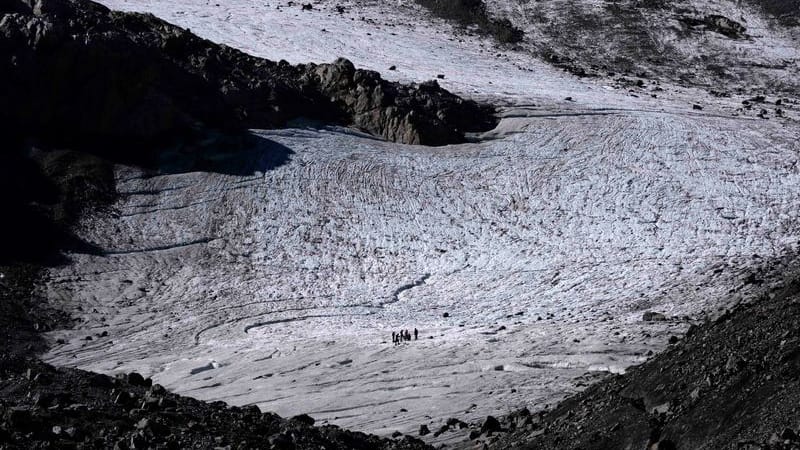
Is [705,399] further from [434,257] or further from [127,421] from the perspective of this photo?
[434,257]

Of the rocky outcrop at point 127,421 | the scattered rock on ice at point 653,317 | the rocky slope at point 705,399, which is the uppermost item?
the rocky slope at point 705,399

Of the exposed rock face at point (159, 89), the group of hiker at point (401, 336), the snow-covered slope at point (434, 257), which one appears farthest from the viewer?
the exposed rock face at point (159, 89)

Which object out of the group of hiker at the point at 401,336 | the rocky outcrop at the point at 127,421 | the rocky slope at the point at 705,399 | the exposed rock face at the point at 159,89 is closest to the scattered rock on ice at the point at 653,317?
the group of hiker at the point at 401,336

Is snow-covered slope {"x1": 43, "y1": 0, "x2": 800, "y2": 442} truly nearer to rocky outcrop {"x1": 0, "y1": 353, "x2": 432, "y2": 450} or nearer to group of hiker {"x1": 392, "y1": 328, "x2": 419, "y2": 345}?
group of hiker {"x1": 392, "y1": 328, "x2": 419, "y2": 345}

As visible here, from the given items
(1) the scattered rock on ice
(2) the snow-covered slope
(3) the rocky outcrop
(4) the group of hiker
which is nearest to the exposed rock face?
(2) the snow-covered slope

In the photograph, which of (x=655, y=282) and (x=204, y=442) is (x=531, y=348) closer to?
(x=655, y=282)

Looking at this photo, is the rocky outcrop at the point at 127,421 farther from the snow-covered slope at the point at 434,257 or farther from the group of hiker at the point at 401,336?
the group of hiker at the point at 401,336

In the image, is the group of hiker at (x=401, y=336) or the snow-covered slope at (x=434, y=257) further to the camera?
the group of hiker at (x=401, y=336)
